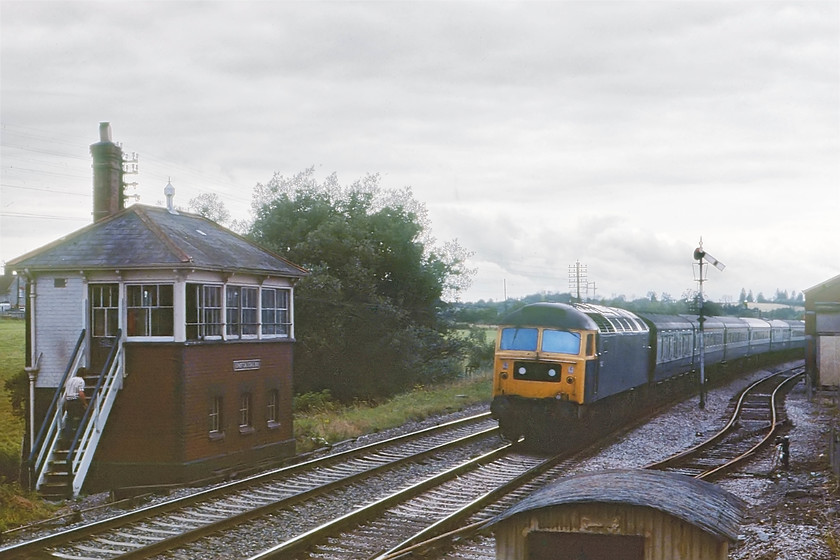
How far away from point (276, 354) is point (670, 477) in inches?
597

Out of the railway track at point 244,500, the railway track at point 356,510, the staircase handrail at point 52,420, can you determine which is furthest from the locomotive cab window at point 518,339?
the staircase handrail at point 52,420

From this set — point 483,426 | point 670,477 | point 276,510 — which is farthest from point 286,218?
point 670,477

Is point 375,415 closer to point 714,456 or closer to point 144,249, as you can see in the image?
point 144,249

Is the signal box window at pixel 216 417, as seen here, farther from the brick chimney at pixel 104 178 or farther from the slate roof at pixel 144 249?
the brick chimney at pixel 104 178

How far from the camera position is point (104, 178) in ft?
72.5

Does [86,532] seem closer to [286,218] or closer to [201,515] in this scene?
[201,515]

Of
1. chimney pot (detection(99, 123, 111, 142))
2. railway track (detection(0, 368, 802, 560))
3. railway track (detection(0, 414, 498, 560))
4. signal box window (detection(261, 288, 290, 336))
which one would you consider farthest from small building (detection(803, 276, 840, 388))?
chimney pot (detection(99, 123, 111, 142))

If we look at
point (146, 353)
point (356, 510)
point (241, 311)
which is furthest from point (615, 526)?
point (241, 311)

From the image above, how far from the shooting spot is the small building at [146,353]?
1775 centimetres

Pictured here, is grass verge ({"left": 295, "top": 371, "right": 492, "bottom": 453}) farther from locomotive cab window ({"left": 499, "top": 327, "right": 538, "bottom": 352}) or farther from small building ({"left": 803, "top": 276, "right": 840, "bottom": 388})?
small building ({"left": 803, "top": 276, "right": 840, "bottom": 388})

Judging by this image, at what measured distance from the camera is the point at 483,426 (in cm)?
2381

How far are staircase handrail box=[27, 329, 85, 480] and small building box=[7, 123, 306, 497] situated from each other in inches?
1.4

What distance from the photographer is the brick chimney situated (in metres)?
21.9

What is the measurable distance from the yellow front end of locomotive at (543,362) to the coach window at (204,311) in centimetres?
594
